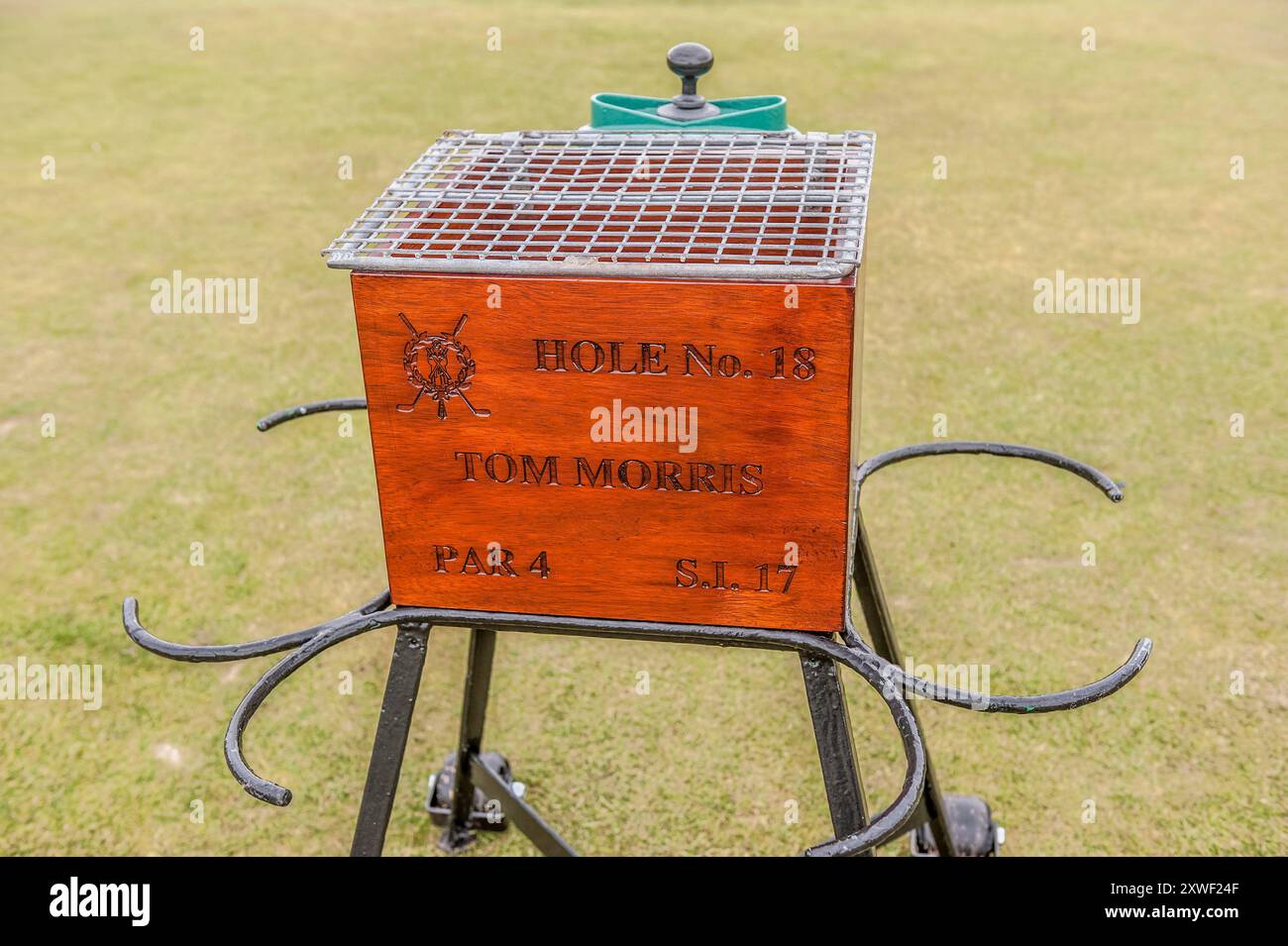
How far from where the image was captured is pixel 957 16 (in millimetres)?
8953

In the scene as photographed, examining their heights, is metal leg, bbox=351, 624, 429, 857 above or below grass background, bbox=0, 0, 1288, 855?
above

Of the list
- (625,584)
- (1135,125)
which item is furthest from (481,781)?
(1135,125)

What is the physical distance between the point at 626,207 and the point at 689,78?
0.30 meters

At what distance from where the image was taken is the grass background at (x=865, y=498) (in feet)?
8.29

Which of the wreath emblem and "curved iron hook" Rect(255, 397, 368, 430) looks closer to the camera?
the wreath emblem

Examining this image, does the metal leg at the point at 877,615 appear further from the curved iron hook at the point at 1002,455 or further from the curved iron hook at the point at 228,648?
the curved iron hook at the point at 228,648

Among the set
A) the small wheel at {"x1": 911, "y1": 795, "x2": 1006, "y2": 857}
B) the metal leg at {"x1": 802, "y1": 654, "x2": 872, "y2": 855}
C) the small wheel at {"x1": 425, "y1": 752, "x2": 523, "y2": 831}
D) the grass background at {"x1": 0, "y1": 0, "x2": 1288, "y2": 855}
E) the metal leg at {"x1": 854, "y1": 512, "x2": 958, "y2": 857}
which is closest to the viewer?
the metal leg at {"x1": 802, "y1": 654, "x2": 872, "y2": 855}

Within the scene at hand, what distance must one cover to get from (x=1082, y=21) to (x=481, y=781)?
8157 millimetres

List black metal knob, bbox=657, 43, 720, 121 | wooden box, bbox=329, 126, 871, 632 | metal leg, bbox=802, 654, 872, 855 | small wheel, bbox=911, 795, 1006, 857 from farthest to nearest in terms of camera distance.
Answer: small wheel, bbox=911, 795, 1006, 857 < black metal knob, bbox=657, 43, 720, 121 < metal leg, bbox=802, 654, 872, 855 < wooden box, bbox=329, 126, 871, 632

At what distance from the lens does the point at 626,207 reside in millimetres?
1437

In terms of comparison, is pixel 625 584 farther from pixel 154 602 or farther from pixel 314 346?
pixel 314 346

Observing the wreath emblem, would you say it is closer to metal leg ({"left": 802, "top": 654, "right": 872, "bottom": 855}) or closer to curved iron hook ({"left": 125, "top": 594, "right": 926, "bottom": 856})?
curved iron hook ({"left": 125, "top": 594, "right": 926, "bottom": 856})

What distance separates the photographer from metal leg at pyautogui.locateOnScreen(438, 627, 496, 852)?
2.07m

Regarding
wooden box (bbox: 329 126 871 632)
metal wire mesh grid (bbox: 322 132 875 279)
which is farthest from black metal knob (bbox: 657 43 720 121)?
wooden box (bbox: 329 126 871 632)
